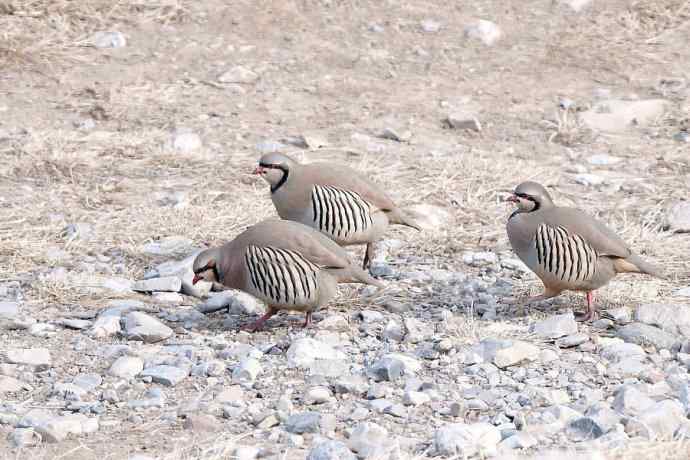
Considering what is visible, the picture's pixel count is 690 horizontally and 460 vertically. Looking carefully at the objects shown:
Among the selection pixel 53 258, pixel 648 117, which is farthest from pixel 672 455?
pixel 648 117

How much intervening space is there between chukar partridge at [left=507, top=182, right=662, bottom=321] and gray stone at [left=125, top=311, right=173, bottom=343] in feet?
5.82

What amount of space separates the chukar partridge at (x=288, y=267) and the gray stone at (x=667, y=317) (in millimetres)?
1325

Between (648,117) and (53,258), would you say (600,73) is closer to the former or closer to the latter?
(648,117)

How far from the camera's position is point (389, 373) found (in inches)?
199

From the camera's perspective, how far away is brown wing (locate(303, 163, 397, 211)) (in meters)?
6.85

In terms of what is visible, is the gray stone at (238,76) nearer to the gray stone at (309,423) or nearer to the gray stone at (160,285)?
the gray stone at (160,285)

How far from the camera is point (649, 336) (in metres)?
5.63

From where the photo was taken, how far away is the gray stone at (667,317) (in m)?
5.73

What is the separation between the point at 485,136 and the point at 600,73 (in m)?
1.77

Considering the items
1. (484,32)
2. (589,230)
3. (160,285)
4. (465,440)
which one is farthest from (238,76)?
(465,440)

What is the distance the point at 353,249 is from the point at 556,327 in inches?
86.7

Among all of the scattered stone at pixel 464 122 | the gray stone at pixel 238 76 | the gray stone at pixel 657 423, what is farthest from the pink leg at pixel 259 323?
the gray stone at pixel 238 76

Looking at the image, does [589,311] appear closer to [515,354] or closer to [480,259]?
[515,354]

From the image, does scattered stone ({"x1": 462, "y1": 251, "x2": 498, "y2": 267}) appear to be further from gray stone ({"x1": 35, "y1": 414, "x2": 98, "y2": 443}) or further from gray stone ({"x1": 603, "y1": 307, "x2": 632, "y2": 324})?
gray stone ({"x1": 35, "y1": 414, "x2": 98, "y2": 443})
